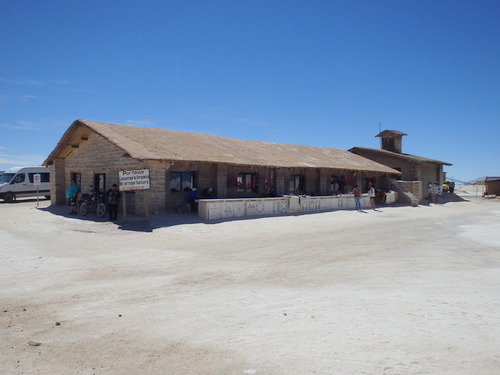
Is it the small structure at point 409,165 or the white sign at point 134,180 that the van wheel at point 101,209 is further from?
the small structure at point 409,165

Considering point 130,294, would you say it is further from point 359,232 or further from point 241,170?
point 241,170

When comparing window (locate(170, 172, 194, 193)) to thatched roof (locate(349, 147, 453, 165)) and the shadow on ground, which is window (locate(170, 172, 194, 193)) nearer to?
the shadow on ground

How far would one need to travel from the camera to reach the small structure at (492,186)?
37.4 m

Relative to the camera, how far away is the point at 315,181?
25578mm

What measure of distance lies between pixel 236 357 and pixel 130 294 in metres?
2.82

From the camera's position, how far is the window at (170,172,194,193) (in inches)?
704

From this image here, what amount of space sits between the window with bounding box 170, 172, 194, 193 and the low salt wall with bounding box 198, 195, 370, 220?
2.76m

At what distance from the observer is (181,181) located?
18203mm

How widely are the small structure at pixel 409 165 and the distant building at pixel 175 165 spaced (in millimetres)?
4922

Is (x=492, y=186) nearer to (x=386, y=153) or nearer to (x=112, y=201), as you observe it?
(x=386, y=153)

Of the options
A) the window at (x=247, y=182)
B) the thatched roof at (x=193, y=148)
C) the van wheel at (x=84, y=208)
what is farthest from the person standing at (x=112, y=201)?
the window at (x=247, y=182)

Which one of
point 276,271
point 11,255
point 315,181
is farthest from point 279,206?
point 11,255

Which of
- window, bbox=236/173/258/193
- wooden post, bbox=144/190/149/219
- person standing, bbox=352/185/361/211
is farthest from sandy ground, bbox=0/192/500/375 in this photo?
person standing, bbox=352/185/361/211

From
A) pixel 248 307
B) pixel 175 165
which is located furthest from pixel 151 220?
pixel 248 307
